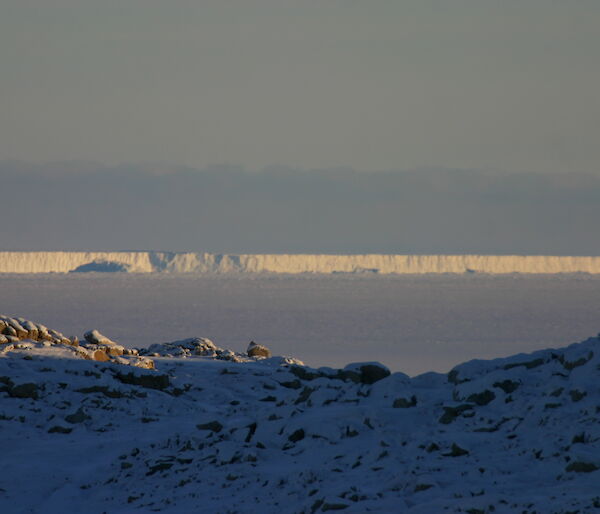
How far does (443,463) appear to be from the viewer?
17125mm

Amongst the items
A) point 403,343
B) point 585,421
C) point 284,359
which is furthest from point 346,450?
point 403,343

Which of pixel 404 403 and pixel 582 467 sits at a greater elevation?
pixel 404 403

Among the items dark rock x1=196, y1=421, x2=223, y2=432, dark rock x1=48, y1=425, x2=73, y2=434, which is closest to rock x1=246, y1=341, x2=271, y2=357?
dark rock x1=48, y1=425, x2=73, y2=434

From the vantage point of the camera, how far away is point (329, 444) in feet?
63.5

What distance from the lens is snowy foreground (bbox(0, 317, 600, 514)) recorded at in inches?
628

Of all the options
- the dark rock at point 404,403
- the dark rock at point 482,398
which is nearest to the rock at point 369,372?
the dark rock at point 404,403

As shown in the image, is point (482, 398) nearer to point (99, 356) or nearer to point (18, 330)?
point (99, 356)

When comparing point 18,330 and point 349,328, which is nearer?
point 18,330

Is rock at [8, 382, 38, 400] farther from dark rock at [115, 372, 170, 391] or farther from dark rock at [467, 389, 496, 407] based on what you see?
dark rock at [467, 389, 496, 407]

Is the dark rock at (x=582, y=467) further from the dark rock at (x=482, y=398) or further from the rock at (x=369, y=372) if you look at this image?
the rock at (x=369, y=372)

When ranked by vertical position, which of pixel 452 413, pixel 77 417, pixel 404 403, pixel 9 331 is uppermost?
pixel 9 331

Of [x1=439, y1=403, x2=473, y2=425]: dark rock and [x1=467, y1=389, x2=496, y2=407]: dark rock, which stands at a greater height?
[x1=467, y1=389, x2=496, y2=407]: dark rock

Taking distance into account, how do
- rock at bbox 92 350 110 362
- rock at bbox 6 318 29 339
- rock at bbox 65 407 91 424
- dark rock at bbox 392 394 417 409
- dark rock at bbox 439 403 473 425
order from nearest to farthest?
dark rock at bbox 439 403 473 425, dark rock at bbox 392 394 417 409, rock at bbox 65 407 91 424, rock at bbox 92 350 110 362, rock at bbox 6 318 29 339

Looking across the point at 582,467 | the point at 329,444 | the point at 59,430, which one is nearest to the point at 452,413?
the point at 329,444
